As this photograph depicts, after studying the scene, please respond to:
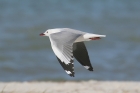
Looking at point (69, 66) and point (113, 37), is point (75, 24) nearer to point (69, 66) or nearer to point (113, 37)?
point (113, 37)

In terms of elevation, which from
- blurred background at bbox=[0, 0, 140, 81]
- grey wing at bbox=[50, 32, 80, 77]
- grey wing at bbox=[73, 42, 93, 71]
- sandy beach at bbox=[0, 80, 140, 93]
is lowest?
grey wing at bbox=[50, 32, 80, 77]

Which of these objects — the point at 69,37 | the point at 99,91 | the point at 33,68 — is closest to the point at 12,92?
the point at 99,91

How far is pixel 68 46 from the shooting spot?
4180 millimetres

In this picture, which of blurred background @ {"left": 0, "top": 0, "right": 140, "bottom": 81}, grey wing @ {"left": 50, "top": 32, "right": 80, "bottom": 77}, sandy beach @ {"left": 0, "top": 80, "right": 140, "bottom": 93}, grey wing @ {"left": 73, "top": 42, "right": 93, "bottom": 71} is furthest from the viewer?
blurred background @ {"left": 0, "top": 0, "right": 140, "bottom": 81}

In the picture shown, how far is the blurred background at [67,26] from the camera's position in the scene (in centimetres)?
951

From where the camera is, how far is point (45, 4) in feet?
57.9

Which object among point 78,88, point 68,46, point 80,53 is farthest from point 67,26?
point 68,46

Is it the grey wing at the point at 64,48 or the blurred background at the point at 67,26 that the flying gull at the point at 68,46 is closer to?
the grey wing at the point at 64,48

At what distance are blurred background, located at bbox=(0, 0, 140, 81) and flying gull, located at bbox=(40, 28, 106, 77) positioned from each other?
160 inches

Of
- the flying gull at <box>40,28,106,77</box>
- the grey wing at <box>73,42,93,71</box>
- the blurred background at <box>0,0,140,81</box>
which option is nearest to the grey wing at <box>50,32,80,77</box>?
the flying gull at <box>40,28,106,77</box>

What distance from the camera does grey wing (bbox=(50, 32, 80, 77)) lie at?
397 cm

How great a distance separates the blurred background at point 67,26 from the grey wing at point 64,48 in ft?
14.6

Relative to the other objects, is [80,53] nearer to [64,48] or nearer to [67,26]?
[64,48]

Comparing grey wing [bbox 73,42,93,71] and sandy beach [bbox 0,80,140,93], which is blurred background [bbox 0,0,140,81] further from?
grey wing [bbox 73,42,93,71]
